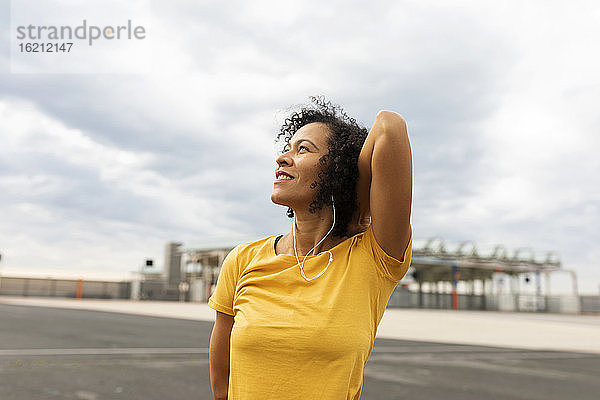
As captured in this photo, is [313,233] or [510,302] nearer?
[313,233]

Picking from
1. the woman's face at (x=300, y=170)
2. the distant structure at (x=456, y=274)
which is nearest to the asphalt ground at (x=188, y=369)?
the woman's face at (x=300, y=170)

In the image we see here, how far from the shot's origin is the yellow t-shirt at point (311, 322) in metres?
1.53

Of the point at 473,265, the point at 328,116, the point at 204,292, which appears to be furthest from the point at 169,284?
the point at 328,116

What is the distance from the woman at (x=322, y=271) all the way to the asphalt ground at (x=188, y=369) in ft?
16.5

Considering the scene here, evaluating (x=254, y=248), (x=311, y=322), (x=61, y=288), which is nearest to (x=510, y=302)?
(x=61, y=288)

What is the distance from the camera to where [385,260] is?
165cm

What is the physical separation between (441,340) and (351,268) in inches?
573

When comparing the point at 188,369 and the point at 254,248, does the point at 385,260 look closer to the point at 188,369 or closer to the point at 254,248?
the point at 254,248

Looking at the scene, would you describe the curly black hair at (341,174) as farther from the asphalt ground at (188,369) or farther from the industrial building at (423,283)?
the industrial building at (423,283)

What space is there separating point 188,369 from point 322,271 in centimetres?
712

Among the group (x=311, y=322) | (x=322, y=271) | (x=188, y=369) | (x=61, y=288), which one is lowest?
(x=61, y=288)

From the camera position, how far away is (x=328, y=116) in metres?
1.94

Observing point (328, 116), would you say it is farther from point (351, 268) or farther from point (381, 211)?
point (351, 268)

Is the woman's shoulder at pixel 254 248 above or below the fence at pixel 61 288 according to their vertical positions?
above
